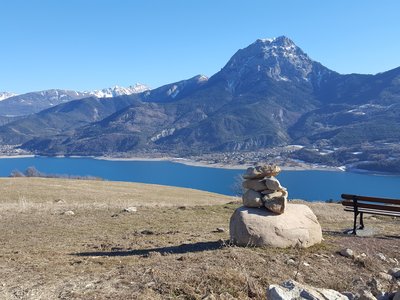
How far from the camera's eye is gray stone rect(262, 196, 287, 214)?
14055 mm

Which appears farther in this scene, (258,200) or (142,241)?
(142,241)

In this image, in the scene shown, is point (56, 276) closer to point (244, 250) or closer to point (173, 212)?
point (244, 250)

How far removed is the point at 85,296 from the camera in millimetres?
8938

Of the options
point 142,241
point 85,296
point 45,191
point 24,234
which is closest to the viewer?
point 85,296

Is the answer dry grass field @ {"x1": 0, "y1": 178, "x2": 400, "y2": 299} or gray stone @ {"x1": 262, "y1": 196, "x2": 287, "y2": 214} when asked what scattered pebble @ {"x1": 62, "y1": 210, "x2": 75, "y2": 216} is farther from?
gray stone @ {"x1": 262, "y1": 196, "x2": 287, "y2": 214}

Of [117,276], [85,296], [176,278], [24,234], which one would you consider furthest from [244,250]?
[24,234]

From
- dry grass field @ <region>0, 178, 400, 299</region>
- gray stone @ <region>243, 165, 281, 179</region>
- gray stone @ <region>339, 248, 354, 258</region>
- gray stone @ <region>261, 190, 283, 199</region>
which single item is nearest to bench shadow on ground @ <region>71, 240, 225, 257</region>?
dry grass field @ <region>0, 178, 400, 299</region>

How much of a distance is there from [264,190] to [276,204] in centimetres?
86

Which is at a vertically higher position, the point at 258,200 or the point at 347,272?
the point at 258,200

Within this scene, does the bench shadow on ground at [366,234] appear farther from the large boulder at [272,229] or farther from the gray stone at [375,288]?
the gray stone at [375,288]

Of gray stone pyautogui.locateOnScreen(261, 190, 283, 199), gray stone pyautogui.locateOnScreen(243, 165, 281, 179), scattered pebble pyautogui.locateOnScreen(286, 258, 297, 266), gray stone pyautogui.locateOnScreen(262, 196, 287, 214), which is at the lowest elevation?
scattered pebble pyautogui.locateOnScreen(286, 258, 297, 266)

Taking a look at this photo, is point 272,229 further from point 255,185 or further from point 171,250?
point 171,250

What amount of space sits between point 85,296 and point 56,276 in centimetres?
176

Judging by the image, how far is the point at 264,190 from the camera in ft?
48.5
